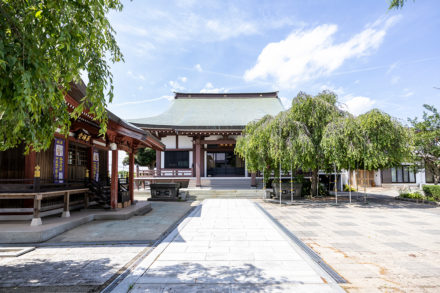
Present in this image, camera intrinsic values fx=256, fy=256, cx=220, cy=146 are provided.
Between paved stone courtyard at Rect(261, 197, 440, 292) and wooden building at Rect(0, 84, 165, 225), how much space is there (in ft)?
19.1

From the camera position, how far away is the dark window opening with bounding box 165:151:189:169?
19.3 meters

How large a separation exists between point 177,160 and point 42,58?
17.2 meters

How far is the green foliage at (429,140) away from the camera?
13.6 meters

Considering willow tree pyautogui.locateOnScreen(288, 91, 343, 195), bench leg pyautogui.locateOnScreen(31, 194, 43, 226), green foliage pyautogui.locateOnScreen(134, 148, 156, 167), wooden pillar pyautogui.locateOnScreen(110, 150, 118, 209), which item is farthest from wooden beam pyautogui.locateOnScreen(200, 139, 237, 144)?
bench leg pyautogui.locateOnScreen(31, 194, 43, 226)

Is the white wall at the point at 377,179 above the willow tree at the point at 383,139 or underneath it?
underneath

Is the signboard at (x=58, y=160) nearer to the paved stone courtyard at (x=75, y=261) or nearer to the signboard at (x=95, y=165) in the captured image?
the signboard at (x=95, y=165)

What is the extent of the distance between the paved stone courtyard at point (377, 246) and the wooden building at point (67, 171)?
5.82 m

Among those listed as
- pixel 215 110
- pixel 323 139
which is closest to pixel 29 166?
pixel 323 139

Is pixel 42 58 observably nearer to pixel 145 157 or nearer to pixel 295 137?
pixel 295 137

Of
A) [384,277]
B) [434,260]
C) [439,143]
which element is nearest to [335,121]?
[439,143]

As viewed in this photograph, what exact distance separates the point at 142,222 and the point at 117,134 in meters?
3.14

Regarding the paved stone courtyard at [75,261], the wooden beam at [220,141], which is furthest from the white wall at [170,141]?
the paved stone courtyard at [75,261]

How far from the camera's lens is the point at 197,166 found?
17.7 m

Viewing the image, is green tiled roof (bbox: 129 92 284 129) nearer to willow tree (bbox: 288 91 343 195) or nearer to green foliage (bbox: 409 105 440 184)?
willow tree (bbox: 288 91 343 195)
